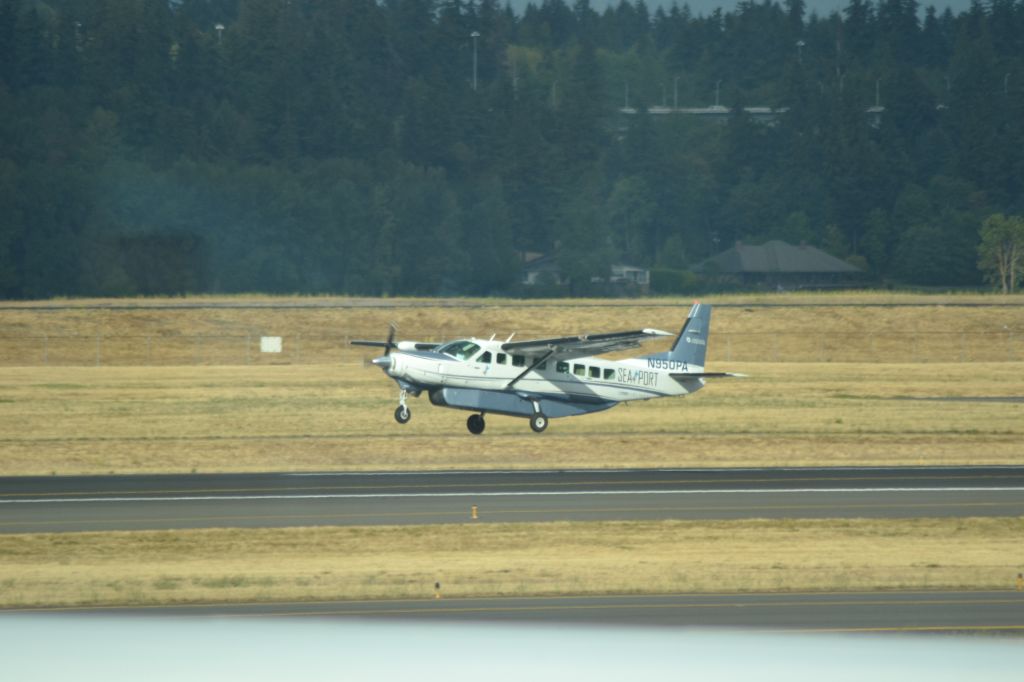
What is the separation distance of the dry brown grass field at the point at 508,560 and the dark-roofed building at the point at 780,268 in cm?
10790

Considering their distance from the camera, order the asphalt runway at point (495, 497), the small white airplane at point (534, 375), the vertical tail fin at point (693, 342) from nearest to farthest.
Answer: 1. the asphalt runway at point (495, 497)
2. the small white airplane at point (534, 375)
3. the vertical tail fin at point (693, 342)

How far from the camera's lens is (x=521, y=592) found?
70.7 feet

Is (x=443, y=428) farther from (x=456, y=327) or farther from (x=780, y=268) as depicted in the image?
(x=780, y=268)

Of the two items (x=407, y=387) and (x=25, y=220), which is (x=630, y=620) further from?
(x=25, y=220)

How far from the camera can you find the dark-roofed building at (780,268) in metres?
134

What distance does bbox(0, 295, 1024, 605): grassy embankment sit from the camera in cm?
2259

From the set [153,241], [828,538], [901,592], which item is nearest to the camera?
[901,592]

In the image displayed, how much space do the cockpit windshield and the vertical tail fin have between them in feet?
22.9

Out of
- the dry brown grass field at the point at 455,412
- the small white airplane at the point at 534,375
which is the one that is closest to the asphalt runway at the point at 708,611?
the dry brown grass field at the point at 455,412

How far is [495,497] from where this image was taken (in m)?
30.7

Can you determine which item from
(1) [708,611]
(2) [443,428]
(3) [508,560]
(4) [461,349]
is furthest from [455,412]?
(1) [708,611]

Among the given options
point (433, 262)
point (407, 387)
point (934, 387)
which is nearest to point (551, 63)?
point (433, 262)

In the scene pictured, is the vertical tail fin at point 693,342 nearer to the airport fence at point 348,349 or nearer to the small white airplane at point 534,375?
the small white airplane at point 534,375

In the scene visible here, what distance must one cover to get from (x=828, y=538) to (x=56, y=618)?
13.7 m
